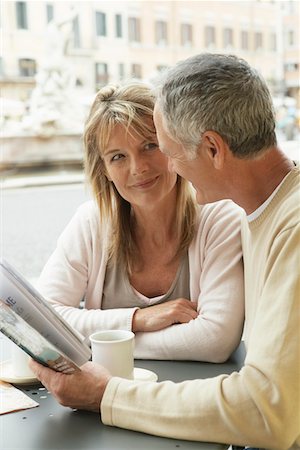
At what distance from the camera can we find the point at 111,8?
11641mm

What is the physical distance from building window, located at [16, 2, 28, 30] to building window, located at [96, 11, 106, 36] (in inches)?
59.1

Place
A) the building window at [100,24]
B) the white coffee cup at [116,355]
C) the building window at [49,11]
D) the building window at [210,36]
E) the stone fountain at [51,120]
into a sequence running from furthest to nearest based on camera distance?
the building window at [210,36], the building window at [100,24], the building window at [49,11], the stone fountain at [51,120], the white coffee cup at [116,355]

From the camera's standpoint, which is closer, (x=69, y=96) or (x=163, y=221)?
(x=163, y=221)

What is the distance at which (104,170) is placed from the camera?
162cm

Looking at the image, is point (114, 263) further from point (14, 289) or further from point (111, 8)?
point (111, 8)

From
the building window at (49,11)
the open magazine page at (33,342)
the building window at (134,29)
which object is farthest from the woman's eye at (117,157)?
the building window at (134,29)

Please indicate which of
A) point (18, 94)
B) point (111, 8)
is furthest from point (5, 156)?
point (111, 8)

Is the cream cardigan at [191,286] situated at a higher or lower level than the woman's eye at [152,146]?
lower

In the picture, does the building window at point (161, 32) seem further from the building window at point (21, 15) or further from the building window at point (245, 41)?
the building window at point (21, 15)

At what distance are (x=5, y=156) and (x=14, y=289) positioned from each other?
6.58m

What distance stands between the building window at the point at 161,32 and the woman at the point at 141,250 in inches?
479

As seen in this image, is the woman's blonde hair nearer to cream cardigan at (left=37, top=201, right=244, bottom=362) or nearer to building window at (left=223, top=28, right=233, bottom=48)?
cream cardigan at (left=37, top=201, right=244, bottom=362)

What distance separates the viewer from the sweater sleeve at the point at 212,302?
1.39 m

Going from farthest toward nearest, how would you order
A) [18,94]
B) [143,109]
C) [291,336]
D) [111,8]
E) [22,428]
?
[111,8] < [18,94] < [143,109] < [22,428] < [291,336]
